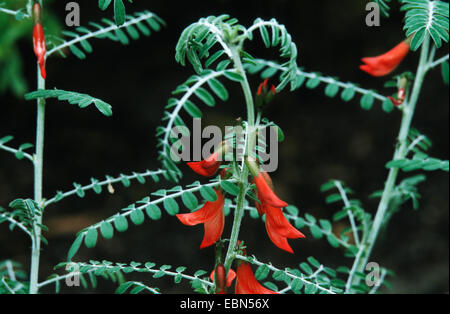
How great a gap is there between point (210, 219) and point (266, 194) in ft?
0.50

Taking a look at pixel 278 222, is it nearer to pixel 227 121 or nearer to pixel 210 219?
pixel 210 219

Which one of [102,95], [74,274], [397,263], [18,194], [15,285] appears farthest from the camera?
[102,95]

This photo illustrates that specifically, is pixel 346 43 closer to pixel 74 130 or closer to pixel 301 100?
pixel 301 100

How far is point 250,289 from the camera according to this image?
0.98 m

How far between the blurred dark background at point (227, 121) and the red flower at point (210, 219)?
5.28ft

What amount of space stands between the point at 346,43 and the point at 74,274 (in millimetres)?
2445

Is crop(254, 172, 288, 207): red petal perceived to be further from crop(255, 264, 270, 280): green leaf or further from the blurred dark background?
the blurred dark background

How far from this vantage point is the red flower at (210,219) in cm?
93

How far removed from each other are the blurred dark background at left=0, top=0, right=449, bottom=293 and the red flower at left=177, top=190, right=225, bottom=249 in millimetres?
1609

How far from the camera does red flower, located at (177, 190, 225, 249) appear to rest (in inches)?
36.7

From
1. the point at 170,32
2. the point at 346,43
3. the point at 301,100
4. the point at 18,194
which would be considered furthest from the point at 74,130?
the point at 346,43

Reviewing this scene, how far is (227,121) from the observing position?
118 inches

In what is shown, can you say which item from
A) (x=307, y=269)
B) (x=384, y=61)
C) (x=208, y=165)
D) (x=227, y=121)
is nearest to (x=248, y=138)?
(x=208, y=165)

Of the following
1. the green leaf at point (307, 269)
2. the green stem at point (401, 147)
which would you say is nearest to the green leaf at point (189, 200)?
the green leaf at point (307, 269)
